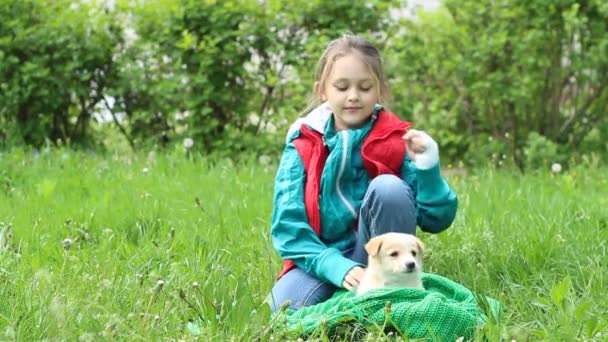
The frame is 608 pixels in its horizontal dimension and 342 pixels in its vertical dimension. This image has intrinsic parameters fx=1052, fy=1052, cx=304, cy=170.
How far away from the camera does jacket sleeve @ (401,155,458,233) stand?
153 inches

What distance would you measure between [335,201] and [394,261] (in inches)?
22.4

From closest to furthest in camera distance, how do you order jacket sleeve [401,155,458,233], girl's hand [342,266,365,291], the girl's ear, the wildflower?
girl's hand [342,266,365,291] < jacket sleeve [401,155,458,233] < the girl's ear < the wildflower

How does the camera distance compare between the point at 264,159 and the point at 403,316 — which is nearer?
the point at 403,316

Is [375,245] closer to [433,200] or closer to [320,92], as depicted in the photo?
[433,200]

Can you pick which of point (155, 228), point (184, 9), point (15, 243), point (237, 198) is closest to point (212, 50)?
point (184, 9)

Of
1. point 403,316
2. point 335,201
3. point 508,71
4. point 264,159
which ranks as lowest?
point 264,159

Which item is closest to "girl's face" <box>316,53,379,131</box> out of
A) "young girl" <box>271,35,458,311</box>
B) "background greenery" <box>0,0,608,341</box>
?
"young girl" <box>271,35,458,311</box>

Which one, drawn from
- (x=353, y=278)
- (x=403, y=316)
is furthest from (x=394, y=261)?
(x=353, y=278)

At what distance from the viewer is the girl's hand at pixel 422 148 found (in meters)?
3.78

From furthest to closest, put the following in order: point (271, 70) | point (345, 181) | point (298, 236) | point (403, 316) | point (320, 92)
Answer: point (271, 70), point (320, 92), point (345, 181), point (298, 236), point (403, 316)

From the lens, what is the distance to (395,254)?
11.5 ft

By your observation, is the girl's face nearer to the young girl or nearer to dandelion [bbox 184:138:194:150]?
the young girl

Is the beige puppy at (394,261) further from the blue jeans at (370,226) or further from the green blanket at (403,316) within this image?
the blue jeans at (370,226)

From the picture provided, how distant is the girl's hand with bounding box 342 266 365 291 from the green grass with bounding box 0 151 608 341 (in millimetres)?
367
